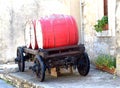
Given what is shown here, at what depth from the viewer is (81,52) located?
8.12m

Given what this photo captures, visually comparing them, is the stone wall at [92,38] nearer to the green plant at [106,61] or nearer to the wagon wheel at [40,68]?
the green plant at [106,61]

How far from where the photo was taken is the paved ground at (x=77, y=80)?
7207 millimetres

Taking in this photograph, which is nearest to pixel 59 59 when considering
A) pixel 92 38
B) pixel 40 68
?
pixel 40 68

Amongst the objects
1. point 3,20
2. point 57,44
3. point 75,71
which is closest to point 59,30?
point 57,44

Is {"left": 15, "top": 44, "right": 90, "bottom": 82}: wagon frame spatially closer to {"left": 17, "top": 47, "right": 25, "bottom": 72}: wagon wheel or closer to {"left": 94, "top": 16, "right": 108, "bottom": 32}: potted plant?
Result: {"left": 17, "top": 47, "right": 25, "bottom": 72}: wagon wheel

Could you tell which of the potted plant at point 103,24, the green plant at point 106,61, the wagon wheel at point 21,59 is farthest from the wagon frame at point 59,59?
the potted plant at point 103,24

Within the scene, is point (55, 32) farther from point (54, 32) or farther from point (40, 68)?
point (40, 68)

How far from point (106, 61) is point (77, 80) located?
4.44 ft

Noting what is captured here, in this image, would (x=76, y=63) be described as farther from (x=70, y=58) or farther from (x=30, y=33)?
(x=30, y=33)

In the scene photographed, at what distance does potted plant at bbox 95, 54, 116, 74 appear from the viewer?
859 cm

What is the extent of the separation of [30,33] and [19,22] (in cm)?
367

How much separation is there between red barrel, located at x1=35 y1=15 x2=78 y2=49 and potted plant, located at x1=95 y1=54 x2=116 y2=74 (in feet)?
3.77

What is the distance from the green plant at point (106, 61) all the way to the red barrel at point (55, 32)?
3.77 feet

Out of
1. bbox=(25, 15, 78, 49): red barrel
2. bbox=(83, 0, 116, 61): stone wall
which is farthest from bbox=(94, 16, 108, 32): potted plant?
bbox=(25, 15, 78, 49): red barrel
